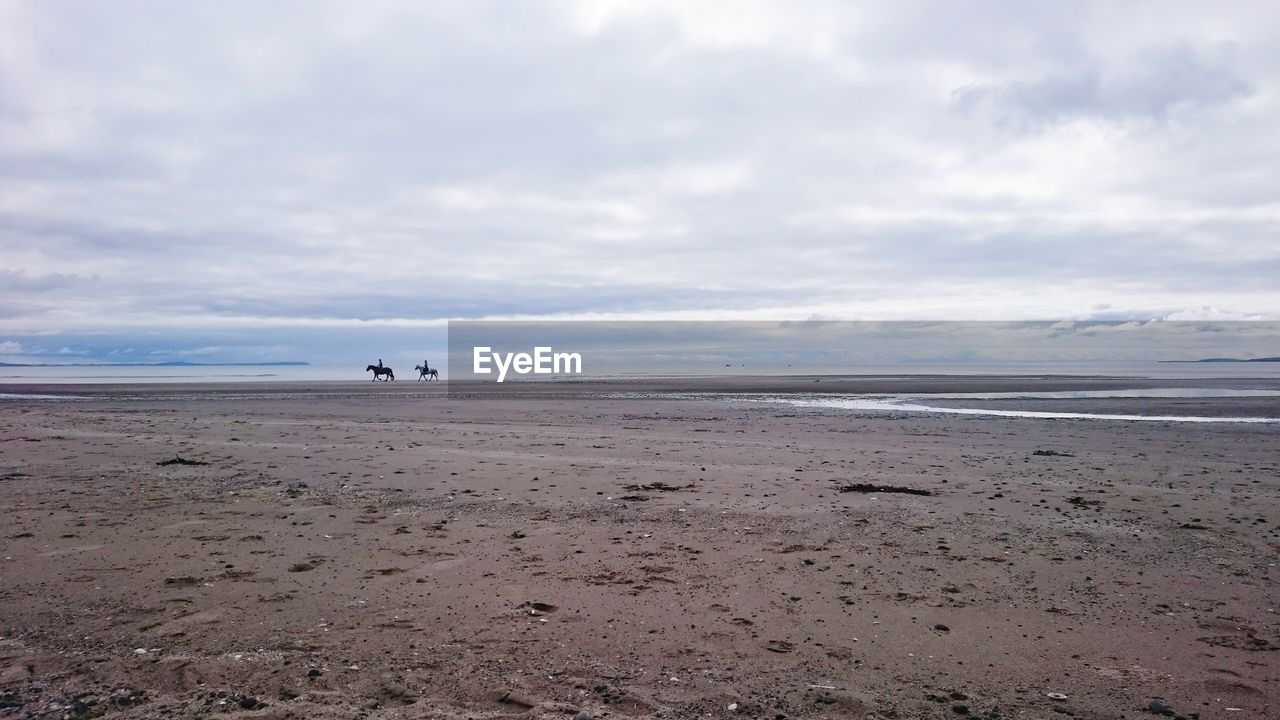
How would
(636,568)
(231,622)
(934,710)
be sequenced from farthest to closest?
(636,568) < (231,622) < (934,710)

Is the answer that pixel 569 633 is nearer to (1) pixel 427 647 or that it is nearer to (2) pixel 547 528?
(1) pixel 427 647

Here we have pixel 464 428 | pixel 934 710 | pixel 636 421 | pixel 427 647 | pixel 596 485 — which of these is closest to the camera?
pixel 934 710

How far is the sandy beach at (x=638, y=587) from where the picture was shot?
4734mm

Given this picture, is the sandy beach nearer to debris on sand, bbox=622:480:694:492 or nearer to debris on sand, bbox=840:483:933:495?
debris on sand, bbox=622:480:694:492

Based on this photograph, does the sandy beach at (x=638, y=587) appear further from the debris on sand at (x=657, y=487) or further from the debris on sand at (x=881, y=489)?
the debris on sand at (x=881, y=489)

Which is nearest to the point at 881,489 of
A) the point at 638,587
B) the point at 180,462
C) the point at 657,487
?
the point at 657,487

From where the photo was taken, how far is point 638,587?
6.77 m

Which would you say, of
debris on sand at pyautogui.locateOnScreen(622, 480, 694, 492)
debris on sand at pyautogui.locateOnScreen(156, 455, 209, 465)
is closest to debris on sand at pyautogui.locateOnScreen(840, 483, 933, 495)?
debris on sand at pyautogui.locateOnScreen(622, 480, 694, 492)

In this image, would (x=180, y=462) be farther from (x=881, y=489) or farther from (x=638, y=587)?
(x=881, y=489)

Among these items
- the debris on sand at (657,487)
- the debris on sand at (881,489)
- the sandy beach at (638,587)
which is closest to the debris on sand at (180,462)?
the sandy beach at (638,587)

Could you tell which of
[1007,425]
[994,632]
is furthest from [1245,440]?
[994,632]

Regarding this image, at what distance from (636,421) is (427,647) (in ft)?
62.3

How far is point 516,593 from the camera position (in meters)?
6.61

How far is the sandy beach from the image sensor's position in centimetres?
473
